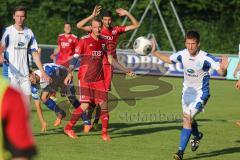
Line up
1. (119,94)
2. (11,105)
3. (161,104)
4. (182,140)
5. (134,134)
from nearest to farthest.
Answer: (11,105) → (182,140) → (134,134) → (161,104) → (119,94)

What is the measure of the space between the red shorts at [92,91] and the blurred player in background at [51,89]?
0.75 meters

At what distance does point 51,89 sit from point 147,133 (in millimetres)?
2268

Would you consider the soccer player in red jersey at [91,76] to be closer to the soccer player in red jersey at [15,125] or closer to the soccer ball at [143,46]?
the soccer ball at [143,46]

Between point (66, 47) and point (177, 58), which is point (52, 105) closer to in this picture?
point (177, 58)

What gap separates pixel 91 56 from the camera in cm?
1164

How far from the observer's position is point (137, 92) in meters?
19.9

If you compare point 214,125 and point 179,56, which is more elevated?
point 179,56

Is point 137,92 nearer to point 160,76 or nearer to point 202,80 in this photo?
point 160,76

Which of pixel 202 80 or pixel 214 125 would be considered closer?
pixel 202 80

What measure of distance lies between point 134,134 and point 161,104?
17.3 feet

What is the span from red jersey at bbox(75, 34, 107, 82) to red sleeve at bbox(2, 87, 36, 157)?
7784 mm

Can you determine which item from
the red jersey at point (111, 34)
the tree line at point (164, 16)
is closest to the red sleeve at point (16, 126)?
the red jersey at point (111, 34)

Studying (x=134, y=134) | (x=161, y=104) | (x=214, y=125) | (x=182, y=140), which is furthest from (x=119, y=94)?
(x=182, y=140)

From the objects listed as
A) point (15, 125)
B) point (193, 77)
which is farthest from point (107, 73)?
point (15, 125)
